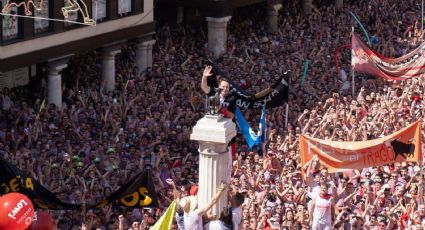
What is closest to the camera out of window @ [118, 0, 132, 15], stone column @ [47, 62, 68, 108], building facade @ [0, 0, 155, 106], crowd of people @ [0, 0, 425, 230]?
crowd of people @ [0, 0, 425, 230]

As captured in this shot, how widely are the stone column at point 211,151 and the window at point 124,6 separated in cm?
1961

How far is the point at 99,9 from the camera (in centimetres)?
3484

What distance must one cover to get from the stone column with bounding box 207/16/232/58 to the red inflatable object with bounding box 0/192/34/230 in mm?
28872

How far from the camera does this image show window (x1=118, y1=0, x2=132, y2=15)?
3619cm

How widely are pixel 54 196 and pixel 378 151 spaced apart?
6061 millimetres

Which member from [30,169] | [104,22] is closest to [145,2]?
[104,22]

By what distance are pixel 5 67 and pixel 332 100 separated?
870 cm

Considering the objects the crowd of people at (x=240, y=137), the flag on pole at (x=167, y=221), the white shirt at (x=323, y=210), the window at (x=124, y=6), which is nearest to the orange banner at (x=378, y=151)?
the crowd of people at (x=240, y=137)

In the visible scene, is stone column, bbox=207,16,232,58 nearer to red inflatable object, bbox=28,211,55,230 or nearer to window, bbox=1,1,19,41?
window, bbox=1,1,19,41

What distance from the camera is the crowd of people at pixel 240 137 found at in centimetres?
2052

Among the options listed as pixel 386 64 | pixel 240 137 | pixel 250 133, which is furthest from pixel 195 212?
pixel 386 64

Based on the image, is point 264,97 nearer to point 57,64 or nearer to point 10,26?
point 10,26

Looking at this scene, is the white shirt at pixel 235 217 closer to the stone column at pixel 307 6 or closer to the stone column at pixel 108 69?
the stone column at pixel 108 69

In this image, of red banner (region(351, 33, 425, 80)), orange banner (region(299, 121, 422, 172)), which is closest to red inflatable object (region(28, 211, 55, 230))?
orange banner (region(299, 121, 422, 172))
